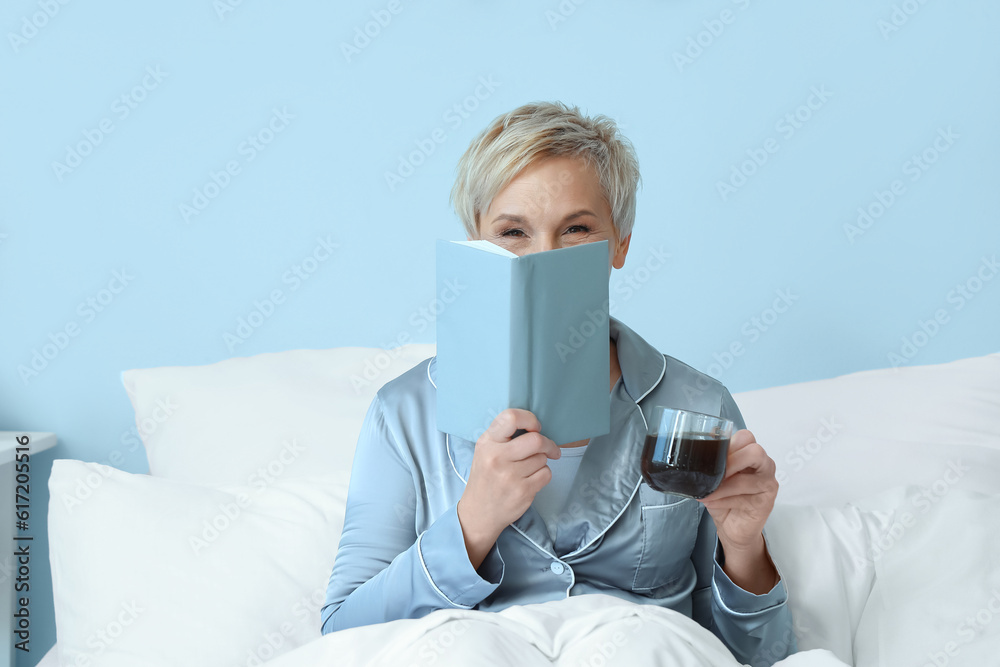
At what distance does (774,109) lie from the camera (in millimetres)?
1858

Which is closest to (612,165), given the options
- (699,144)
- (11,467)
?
(699,144)

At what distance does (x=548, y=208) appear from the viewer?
115 cm

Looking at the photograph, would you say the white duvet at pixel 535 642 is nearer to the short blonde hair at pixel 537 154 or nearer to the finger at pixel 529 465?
the finger at pixel 529 465

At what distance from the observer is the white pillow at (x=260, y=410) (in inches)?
63.8

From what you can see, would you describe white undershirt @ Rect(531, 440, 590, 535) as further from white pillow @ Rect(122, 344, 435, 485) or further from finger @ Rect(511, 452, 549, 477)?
white pillow @ Rect(122, 344, 435, 485)

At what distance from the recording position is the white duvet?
0.86m

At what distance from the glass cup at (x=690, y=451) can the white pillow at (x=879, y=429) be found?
2.33 ft

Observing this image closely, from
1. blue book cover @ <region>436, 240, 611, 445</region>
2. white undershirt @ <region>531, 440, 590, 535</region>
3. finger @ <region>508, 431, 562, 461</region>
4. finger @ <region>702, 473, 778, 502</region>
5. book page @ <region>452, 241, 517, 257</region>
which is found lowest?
white undershirt @ <region>531, 440, 590, 535</region>

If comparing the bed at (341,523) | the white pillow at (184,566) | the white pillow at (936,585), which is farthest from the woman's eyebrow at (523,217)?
the white pillow at (936,585)

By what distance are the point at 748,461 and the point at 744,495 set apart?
7cm

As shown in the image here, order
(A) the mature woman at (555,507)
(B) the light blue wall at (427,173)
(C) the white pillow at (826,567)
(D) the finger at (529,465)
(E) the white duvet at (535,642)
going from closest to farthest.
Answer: (E) the white duvet at (535,642) → (D) the finger at (529,465) → (A) the mature woman at (555,507) → (C) the white pillow at (826,567) → (B) the light blue wall at (427,173)

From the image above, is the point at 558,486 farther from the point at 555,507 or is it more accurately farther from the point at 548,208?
the point at 548,208

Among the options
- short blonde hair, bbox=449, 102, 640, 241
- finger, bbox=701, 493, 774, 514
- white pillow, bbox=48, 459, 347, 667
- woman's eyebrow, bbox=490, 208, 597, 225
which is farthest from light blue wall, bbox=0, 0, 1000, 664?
finger, bbox=701, 493, 774, 514

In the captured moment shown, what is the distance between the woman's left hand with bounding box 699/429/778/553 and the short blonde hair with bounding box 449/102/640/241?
41 centimetres
